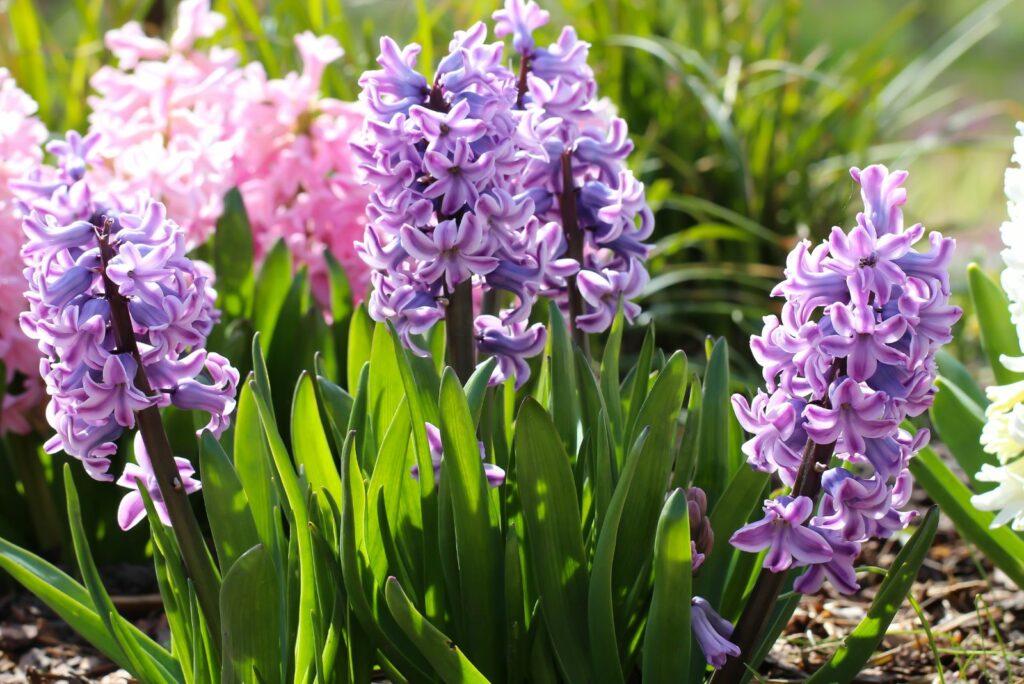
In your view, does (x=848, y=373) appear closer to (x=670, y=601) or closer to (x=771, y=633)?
(x=670, y=601)

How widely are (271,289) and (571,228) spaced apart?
2.98ft

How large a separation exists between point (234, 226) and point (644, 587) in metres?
1.19

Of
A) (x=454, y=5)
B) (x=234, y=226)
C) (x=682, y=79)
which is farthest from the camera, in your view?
(x=454, y=5)

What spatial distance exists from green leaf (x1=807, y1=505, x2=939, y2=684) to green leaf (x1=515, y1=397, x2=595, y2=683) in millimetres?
299

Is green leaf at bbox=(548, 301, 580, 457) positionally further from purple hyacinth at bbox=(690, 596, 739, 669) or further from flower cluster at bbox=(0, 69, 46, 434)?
flower cluster at bbox=(0, 69, 46, 434)

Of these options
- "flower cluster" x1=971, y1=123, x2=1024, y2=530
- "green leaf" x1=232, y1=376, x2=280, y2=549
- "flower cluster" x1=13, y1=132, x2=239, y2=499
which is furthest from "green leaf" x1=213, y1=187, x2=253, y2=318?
"flower cluster" x1=971, y1=123, x2=1024, y2=530

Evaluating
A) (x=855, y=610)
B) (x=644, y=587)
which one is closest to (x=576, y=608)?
(x=644, y=587)

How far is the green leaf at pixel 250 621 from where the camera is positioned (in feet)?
3.93

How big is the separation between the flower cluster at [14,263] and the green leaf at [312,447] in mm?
777

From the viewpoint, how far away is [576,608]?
136cm

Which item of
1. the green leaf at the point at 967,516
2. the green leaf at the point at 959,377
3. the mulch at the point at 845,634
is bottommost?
the mulch at the point at 845,634

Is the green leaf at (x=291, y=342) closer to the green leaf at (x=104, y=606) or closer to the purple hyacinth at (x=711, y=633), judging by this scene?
the green leaf at (x=104, y=606)

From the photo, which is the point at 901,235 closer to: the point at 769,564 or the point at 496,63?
the point at 769,564

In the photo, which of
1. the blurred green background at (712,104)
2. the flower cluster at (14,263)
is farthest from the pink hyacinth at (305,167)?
the blurred green background at (712,104)
